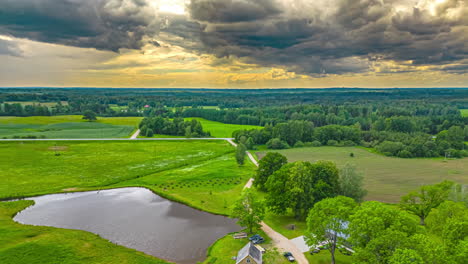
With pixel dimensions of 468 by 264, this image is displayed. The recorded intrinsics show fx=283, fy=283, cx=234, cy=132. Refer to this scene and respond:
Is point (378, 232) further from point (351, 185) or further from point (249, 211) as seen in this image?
point (351, 185)

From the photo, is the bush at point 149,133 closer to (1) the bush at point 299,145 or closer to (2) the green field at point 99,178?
(2) the green field at point 99,178

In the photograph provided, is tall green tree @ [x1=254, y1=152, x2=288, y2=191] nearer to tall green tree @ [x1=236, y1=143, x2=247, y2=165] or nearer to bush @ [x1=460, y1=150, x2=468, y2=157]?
tall green tree @ [x1=236, y1=143, x2=247, y2=165]

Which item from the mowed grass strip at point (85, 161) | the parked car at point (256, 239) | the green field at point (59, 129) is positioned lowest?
the parked car at point (256, 239)

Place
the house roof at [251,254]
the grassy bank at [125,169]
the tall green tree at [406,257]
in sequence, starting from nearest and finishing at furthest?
1. the tall green tree at [406,257]
2. the house roof at [251,254]
3. the grassy bank at [125,169]

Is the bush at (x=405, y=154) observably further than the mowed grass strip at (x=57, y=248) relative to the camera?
Yes

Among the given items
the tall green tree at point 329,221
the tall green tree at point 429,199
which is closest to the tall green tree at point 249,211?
the tall green tree at point 329,221

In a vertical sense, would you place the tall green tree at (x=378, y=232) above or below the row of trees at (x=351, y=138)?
above
